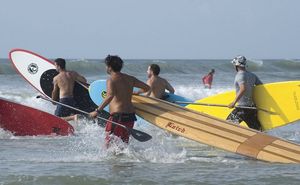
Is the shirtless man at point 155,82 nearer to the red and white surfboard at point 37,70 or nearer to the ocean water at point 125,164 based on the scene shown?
the ocean water at point 125,164

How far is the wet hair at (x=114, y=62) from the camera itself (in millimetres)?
7348

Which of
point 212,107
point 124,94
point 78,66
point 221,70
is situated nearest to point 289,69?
point 221,70

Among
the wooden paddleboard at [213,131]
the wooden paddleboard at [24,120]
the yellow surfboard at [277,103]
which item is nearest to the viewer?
the wooden paddleboard at [213,131]

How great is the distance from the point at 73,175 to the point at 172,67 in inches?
1453

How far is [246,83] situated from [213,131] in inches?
37.3

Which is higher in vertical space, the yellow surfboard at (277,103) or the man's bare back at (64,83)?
the yellow surfboard at (277,103)

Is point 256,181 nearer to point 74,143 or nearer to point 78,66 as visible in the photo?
point 74,143

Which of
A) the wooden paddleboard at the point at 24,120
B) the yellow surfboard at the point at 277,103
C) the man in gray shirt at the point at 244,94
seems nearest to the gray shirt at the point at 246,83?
the man in gray shirt at the point at 244,94

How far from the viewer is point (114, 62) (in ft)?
24.2

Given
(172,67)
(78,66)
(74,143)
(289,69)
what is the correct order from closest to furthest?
(74,143)
(78,66)
(172,67)
(289,69)

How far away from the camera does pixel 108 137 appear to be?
24.8 ft

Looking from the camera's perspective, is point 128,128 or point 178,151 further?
point 178,151

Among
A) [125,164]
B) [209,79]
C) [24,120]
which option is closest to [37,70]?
[24,120]

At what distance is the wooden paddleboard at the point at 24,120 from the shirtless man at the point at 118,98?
3.14 m
